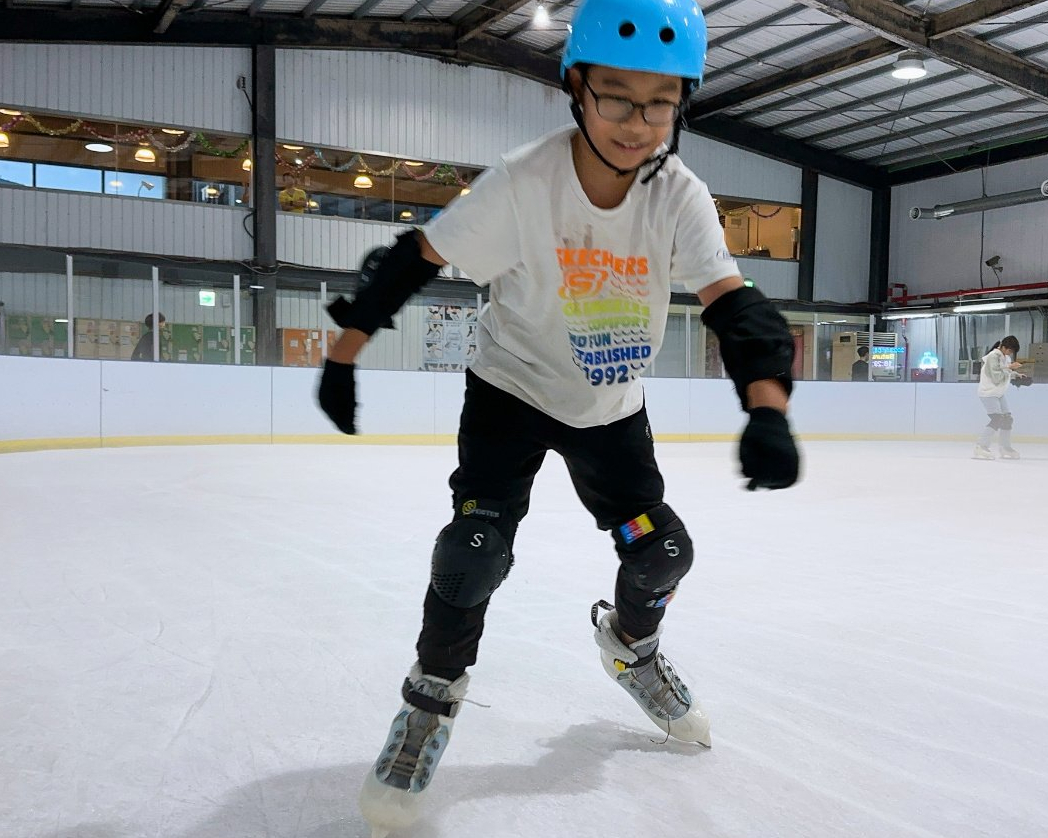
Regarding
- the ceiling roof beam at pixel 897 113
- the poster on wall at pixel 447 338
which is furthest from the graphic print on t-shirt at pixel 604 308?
the ceiling roof beam at pixel 897 113

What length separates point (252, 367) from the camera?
950 cm

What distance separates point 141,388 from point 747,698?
8.07m

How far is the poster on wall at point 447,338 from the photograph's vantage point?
10.4 meters

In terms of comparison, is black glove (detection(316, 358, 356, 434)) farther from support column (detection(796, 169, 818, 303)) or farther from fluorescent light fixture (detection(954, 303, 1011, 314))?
support column (detection(796, 169, 818, 303))

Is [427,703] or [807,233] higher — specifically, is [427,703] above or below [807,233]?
below

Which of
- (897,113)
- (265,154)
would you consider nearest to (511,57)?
(265,154)

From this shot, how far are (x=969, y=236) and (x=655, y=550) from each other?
18.3 meters

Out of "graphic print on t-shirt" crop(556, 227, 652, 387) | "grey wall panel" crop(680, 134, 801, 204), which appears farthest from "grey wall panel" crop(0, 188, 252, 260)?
"graphic print on t-shirt" crop(556, 227, 652, 387)

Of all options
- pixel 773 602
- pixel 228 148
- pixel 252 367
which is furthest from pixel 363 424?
pixel 773 602

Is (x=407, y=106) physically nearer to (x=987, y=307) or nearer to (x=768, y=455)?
(x=987, y=307)

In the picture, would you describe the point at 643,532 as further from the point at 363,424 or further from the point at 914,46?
the point at 914,46

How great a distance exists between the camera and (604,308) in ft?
5.16

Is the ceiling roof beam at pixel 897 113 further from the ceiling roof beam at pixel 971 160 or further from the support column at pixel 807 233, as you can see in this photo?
the ceiling roof beam at pixel 971 160

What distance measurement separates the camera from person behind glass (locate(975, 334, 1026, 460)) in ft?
31.0
